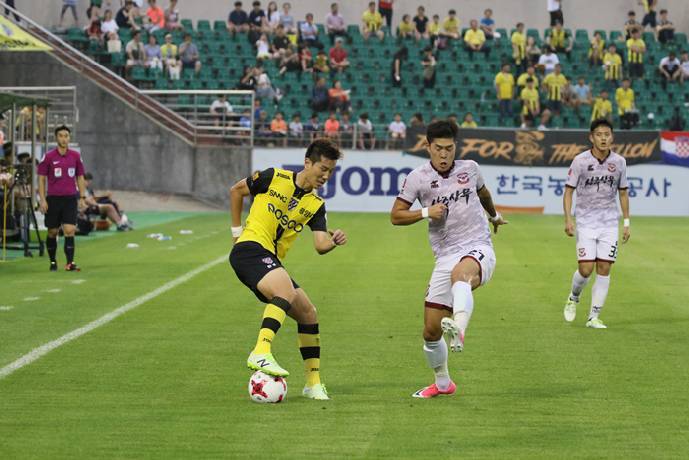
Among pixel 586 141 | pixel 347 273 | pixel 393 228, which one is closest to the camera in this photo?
pixel 347 273

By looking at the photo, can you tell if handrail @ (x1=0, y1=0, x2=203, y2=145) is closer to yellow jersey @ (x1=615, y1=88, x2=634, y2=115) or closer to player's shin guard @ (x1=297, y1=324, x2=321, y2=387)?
yellow jersey @ (x1=615, y1=88, x2=634, y2=115)

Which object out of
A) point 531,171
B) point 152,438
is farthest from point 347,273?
point 531,171

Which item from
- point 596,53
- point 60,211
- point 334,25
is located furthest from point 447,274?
point 596,53

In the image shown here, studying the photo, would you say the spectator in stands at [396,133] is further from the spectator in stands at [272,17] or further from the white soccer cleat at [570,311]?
the white soccer cleat at [570,311]

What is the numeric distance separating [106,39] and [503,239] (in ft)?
63.1

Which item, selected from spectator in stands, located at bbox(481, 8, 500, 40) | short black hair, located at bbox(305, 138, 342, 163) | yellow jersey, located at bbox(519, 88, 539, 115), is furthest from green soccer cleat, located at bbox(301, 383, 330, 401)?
spectator in stands, located at bbox(481, 8, 500, 40)

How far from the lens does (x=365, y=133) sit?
38.1 metres

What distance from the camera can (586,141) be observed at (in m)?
37.5

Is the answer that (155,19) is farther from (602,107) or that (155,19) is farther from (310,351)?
(310,351)

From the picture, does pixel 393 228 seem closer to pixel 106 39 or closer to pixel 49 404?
pixel 106 39

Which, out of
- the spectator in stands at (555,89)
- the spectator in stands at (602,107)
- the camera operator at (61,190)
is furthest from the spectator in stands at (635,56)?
the camera operator at (61,190)

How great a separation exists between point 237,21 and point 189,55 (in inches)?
99.8

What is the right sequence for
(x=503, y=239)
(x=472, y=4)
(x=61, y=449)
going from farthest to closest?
(x=472, y=4), (x=503, y=239), (x=61, y=449)

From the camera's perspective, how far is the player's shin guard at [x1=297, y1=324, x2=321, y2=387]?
365 inches
